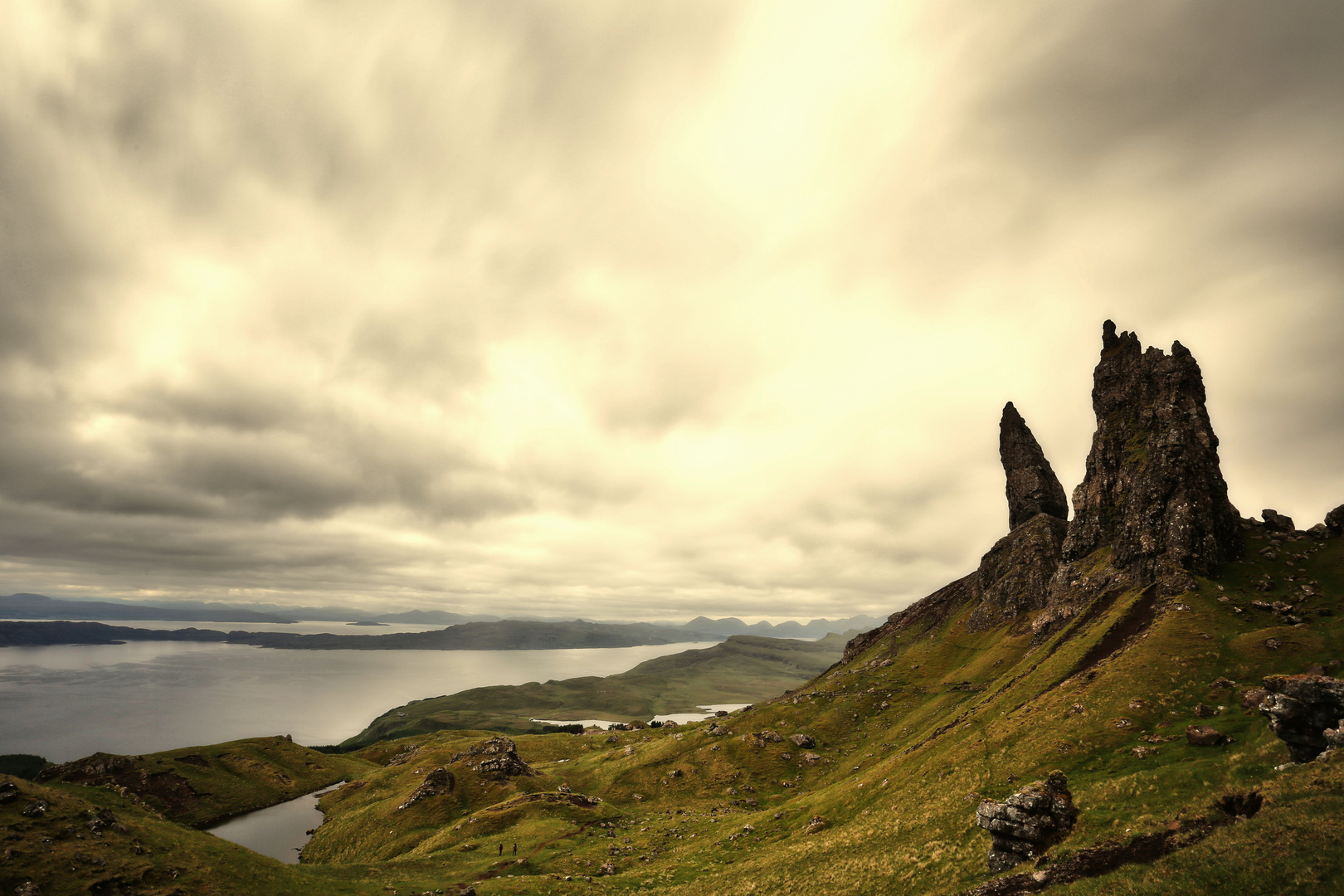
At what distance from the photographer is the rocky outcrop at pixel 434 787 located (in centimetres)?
10656

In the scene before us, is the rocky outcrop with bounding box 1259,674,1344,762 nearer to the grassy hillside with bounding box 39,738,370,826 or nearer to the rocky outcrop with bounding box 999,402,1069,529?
the rocky outcrop with bounding box 999,402,1069,529

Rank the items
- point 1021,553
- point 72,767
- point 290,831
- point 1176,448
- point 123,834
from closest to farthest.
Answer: point 123,834 → point 1176,448 → point 290,831 → point 72,767 → point 1021,553

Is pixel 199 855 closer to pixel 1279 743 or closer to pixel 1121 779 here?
pixel 1121 779

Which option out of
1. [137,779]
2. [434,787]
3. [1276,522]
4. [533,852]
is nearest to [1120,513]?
[1276,522]

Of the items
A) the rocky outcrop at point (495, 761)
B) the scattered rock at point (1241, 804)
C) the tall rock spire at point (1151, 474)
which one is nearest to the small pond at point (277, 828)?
the rocky outcrop at point (495, 761)

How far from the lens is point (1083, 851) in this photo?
30.6 m

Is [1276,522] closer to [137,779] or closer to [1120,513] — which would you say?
[1120,513]

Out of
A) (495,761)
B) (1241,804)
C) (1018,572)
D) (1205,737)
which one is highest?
(1018,572)

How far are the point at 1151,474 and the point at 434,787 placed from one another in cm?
15229

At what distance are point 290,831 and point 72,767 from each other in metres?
62.5

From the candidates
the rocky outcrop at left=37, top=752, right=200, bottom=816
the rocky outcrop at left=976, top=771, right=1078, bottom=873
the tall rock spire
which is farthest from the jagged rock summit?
the rocky outcrop at left=37, top=752, right=200, bottom=816

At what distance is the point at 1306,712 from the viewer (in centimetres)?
3228

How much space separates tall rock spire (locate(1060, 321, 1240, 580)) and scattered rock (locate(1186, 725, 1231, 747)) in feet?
171

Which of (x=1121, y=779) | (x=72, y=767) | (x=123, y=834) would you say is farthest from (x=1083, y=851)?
(x=72, y=767)
